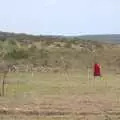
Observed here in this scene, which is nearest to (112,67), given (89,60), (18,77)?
(89,60)

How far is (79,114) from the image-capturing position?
14.7 metres

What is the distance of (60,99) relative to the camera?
17891 millimetres

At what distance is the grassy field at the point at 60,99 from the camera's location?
1453 centimetres

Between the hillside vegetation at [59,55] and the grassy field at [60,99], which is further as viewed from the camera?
the hillside vegetation at [59,55]

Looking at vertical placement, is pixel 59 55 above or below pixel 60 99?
above

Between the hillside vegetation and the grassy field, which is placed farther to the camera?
the hillside vegetation

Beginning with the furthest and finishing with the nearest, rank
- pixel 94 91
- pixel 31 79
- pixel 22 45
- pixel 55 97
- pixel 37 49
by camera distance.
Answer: pixel 22 45, pixel 37 49, pixel 31 79, pixel 94 91, pixel 55 97

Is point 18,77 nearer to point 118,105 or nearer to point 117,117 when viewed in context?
point 118,105

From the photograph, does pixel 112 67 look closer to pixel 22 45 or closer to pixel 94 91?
pixel 22 45

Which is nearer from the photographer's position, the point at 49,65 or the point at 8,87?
the point at 8,87

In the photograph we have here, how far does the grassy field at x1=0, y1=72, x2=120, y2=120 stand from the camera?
14.5m

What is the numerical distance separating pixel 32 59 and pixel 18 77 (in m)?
8.79

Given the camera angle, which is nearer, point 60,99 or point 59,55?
point 60,99

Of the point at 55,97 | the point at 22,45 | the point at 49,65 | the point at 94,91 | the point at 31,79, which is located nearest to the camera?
the point at 55,97
